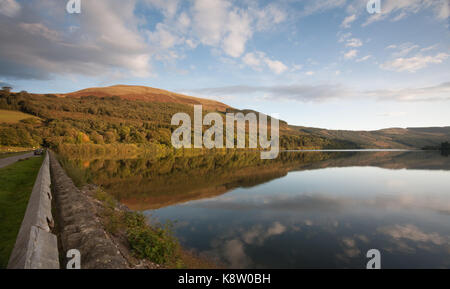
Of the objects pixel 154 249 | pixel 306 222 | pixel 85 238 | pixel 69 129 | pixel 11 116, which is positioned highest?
pixel 11 116

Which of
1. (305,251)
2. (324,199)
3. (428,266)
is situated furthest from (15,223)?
(324,199)

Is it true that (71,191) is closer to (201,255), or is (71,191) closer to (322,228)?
(201,255)

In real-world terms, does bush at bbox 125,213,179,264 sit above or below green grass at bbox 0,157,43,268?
below

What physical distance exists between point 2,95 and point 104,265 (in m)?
188

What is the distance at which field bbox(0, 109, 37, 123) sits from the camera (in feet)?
335

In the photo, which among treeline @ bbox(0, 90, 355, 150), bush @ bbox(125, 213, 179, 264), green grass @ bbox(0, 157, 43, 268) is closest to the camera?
green grass @ bbox(0, 157, 43, 268)

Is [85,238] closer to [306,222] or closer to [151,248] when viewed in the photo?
[151,248]

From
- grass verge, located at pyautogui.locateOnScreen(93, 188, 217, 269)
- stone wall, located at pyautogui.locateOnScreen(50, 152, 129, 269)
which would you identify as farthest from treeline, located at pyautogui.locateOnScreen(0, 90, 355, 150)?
grass verge, located at pyautogui.locateOnScreen(93, 188, 217, 269)

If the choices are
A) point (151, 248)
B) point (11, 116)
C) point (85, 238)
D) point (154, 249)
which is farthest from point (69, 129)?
point (154, 249)

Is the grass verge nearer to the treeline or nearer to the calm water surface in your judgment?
the calm water surface

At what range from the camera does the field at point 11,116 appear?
101975 millimetres

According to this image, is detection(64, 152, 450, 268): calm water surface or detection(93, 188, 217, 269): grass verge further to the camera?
detection(64, 152, 450, 268): calm water surface

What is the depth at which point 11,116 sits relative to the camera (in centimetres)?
10906

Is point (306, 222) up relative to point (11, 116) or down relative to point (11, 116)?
down
